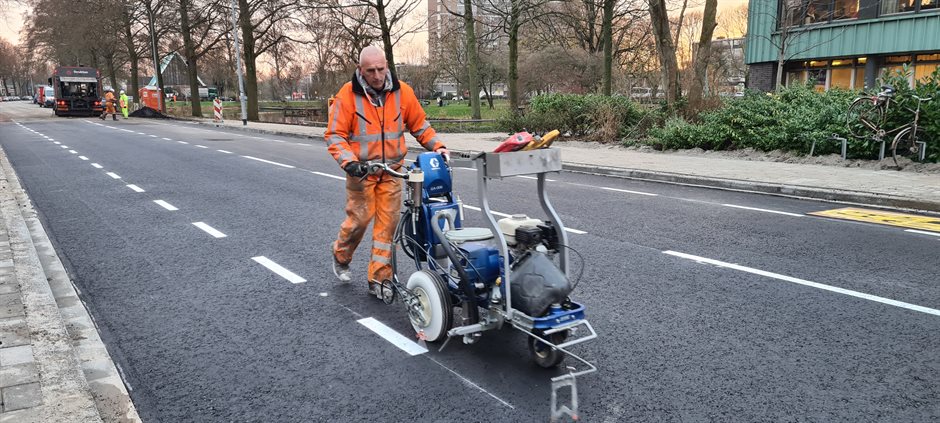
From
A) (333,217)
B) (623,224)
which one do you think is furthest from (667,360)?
(333,217)

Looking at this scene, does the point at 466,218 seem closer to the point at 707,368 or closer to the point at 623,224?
the point at 623,224

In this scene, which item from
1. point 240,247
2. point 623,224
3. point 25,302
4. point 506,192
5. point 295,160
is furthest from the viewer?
point 295,160

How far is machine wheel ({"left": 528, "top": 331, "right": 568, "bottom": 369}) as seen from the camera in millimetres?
3676

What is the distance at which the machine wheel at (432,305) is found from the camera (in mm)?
3965

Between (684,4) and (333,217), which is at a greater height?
(684,4)

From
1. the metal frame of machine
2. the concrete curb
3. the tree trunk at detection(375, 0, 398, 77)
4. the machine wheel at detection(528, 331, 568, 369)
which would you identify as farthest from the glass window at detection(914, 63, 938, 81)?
the concrete curb

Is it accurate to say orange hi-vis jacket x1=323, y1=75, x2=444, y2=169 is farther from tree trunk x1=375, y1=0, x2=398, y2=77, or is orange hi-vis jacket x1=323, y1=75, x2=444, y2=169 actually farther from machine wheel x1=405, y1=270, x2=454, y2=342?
tree trunk x1=375, y1=0, x2=398, y2=77

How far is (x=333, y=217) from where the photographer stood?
855 cm

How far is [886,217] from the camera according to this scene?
8.37 meters

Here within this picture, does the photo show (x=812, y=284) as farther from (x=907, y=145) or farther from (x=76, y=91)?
(x=76, y=91)

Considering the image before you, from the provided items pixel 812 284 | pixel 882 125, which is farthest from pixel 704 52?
pixel 812 284

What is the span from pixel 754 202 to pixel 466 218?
448 centimetres

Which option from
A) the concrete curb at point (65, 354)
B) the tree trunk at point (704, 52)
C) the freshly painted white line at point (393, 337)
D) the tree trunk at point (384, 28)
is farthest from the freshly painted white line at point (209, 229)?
the tree trunk at point (384, 28)

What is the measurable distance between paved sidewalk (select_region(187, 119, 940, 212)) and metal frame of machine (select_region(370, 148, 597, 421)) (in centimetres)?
733
